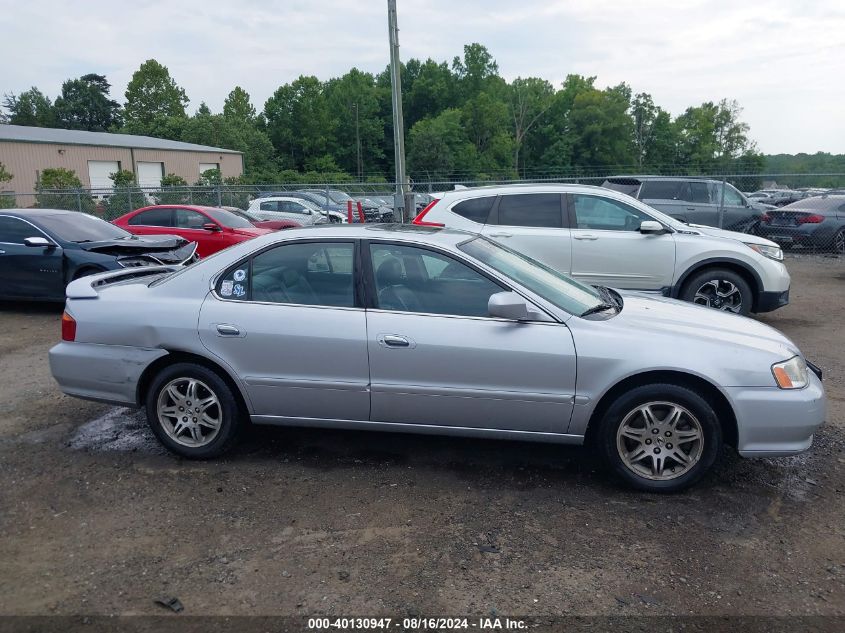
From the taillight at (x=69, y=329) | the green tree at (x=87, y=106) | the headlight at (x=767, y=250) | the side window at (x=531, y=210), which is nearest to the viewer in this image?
the taillight at (x=69, y=329)

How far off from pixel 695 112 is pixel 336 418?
95.5 meters

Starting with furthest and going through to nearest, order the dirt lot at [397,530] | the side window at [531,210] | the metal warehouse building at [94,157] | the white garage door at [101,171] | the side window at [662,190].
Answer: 1. the white garage door at [101,171]
2. the metal warehouse building at [94,157]
3. the side window at [662,190]
4. the side window at [531,210]
5. the dirt lot at [397,530]

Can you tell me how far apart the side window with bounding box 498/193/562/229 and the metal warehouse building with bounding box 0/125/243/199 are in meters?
31.7

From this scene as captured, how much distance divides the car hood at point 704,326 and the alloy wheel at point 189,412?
2.59 metres

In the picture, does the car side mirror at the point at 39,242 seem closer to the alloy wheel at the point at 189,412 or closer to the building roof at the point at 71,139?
the alloy wheel at the point at 189,412

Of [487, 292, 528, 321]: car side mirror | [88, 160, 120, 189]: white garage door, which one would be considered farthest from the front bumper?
[88, 160, 120, 189]: white garage door

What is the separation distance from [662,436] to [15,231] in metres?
9.03

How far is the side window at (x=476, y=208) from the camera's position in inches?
333

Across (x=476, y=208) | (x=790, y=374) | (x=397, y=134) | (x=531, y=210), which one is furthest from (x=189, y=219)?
(x=790, y=374)

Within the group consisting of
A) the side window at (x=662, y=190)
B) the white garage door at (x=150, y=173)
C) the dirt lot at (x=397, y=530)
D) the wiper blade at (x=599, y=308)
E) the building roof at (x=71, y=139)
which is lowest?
the dirt lot at (x=397, y=530)

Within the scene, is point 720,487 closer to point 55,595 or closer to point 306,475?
point 306,475

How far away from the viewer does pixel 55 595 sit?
10.3 ft

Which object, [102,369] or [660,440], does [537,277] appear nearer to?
[660,440]

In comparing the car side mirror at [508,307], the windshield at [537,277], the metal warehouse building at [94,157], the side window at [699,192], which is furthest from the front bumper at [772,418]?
the metal warehouse building at [94,157]
